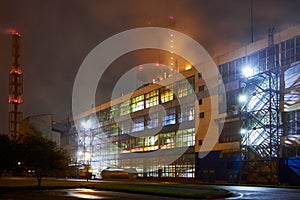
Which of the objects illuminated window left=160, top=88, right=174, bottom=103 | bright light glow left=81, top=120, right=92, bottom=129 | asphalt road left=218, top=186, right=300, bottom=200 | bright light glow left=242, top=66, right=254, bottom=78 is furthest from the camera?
bright light glow left=81, top=120, right=92, bottom=129

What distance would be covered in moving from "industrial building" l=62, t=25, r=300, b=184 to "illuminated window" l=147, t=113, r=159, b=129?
0.65ft

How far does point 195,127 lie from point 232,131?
9.73 m

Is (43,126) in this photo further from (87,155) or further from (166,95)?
(166,95)

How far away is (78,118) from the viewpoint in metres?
130

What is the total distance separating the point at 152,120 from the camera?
87438 mm

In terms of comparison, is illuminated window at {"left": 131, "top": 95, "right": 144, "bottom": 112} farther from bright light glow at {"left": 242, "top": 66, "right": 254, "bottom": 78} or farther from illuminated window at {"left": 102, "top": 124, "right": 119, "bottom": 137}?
bright light glow at {"left": 242, "top": 66, "right": 254, "bottom": 78}

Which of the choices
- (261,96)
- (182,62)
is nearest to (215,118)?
(261,96)

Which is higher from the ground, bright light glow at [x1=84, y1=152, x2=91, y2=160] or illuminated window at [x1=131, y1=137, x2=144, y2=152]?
illuminated window at [x1=131, y1=137, x2=144, y2=152]


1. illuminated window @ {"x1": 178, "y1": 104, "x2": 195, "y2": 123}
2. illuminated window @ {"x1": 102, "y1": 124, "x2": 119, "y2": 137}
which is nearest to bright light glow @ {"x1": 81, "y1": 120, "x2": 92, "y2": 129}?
illuminated window @ {"x1": 102, "y1": 124, "x2": 119, "y2": 137}

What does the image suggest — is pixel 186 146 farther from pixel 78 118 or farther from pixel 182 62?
pixel 78 118

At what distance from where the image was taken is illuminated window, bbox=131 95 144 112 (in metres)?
92.9

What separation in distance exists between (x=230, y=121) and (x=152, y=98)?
28.5 meters

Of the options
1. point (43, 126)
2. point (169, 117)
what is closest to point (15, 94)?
point (43, 126)

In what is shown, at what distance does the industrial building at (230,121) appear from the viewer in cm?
5209
